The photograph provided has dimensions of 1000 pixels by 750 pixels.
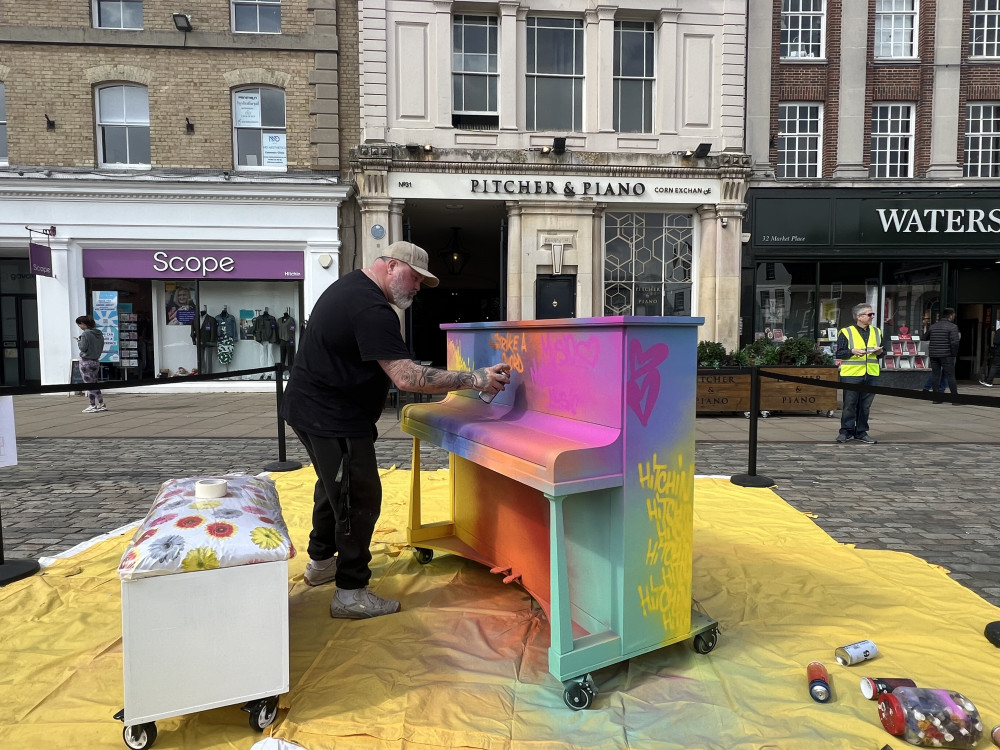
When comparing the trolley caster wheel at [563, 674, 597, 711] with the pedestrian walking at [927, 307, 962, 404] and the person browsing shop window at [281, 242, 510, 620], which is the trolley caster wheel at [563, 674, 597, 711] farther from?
the pedestrian walking at [927, 307, 962, 404]

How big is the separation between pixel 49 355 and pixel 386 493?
12282mm

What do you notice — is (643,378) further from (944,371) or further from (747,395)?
(944,371)

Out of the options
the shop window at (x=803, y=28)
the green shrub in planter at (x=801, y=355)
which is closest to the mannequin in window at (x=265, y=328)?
the green shrub in planter at (x=801, y=355)

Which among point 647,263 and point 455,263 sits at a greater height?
point 455,263

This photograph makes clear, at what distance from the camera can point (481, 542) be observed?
3.71 meters

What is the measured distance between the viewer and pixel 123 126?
13602 millimetres

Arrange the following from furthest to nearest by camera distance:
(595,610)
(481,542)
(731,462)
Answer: (731,462)
(481,542)
(595,610)

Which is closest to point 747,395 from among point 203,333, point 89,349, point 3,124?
point 203,333

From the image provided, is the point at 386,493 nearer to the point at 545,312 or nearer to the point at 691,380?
the point at 691,380

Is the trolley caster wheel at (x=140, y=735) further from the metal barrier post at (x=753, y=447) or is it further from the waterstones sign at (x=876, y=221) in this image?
the waterstones sign at (x=876, y=221)

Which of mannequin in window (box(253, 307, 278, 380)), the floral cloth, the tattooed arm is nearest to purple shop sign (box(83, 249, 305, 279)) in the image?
mannequin in window (box(253, 307, 278, 380))

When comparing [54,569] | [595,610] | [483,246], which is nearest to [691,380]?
[595,610]

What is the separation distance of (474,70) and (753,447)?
10991 mm

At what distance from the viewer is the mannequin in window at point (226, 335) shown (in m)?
14.7
